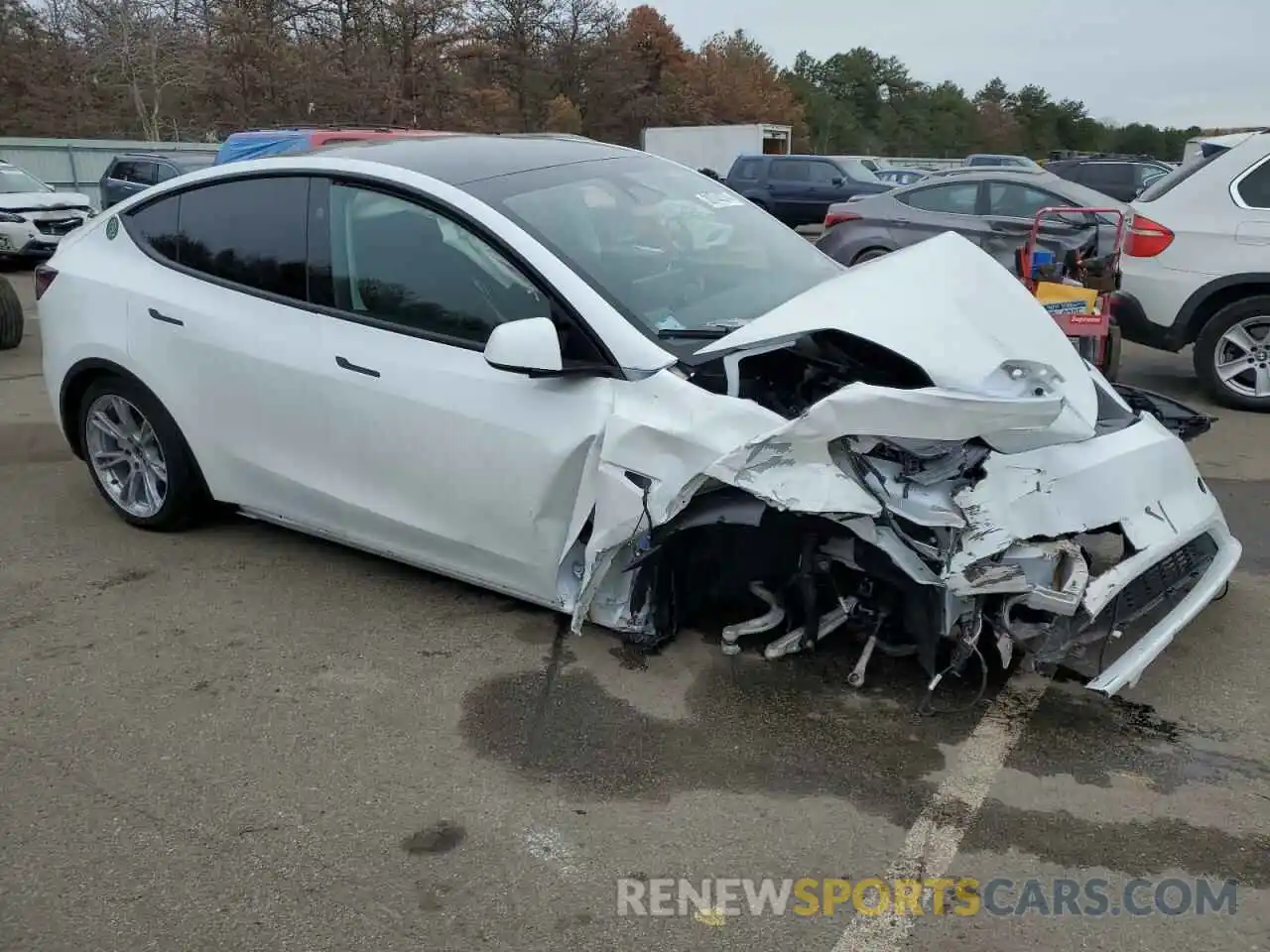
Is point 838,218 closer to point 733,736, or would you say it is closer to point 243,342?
point 243,342

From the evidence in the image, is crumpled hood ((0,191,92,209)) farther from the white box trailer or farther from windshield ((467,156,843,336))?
the white box trailer

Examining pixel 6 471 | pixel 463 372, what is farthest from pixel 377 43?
pixel 463 372

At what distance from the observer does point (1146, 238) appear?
23.7 feet

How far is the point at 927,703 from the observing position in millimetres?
3322

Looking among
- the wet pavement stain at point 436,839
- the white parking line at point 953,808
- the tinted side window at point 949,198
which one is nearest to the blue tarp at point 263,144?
the tinted side window at point 949,198

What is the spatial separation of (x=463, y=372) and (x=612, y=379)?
543mm

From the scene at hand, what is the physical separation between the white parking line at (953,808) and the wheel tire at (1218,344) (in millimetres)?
4670

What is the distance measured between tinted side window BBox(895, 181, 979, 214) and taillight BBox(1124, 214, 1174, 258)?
3.85m

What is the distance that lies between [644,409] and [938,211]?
8783mm

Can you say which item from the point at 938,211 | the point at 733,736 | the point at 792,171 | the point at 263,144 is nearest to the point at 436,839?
the point at 733,736

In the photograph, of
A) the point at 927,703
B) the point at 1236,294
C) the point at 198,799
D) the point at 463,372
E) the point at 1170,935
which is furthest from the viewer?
the point at 1236,294

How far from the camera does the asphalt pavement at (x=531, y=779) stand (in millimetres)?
2488

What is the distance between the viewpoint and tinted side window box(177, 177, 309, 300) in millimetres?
4086

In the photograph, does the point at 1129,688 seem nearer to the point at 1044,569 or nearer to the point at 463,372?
the point at 1044,569
